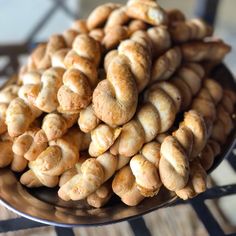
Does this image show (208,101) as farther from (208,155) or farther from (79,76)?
(79,76)

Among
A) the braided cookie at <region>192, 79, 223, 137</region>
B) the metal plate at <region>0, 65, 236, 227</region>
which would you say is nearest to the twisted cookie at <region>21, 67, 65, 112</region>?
the metal plate at <region>0, 65, 236, 227</region>

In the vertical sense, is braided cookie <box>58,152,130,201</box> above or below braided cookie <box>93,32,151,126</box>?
below

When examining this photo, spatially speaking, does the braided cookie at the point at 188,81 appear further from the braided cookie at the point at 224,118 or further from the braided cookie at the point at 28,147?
the braided cookie at the point at 28,147

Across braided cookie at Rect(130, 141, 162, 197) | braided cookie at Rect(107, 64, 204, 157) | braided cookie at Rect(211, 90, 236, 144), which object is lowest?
braided cookie at Rect(211, 90, 236, 144)

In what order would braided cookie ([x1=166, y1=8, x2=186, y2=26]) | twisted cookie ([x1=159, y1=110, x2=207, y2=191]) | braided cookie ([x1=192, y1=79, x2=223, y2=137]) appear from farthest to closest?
braided cookie ([x1=166, y1=8, x2=186, y2=26])
braided cookie ([x1=192, y1=79, x2=223, y2=137])
twisted cookie ([x1=159, y1=110, x2=207, y2=191])

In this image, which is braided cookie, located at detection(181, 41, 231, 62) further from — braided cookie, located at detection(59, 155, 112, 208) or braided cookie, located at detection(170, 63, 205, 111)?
braided cookie, located at detection(59, 155, 112, 208)

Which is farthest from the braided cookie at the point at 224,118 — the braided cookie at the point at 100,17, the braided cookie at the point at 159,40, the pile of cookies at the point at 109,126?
the braided cookie at the point at 100,17
